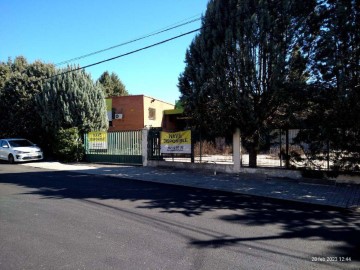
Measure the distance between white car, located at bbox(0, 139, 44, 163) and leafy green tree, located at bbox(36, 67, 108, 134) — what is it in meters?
1.68

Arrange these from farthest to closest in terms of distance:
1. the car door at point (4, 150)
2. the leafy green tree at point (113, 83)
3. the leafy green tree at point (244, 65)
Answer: the leafy green tree at point (113, 83) < the car door at point (4, 150) < the leafy green tree at point (244, 65)

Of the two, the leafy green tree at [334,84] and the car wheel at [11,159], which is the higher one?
the leafy green tree at [334,84]

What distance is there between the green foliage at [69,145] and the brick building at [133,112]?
1195 centimetres

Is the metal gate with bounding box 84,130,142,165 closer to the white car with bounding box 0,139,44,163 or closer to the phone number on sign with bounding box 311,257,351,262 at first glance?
the white car with bounding box 0,139,44,163

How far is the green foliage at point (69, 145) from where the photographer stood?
710 inches

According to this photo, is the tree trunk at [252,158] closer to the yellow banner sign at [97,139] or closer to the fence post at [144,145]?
the fence post at [144,145]

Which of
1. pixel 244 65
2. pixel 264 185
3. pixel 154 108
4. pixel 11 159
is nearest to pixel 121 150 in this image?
pixel 11 159

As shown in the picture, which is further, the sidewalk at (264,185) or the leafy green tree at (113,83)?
the leafy green tree at (113,83)

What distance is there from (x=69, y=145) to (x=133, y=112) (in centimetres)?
1307

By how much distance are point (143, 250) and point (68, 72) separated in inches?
655

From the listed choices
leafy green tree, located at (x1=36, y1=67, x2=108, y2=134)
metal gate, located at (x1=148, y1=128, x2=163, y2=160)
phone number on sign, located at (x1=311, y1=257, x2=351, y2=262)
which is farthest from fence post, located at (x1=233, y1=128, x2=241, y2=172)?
leafy green tree, located at (x1=36, y1=67, x2=108, y2=134)

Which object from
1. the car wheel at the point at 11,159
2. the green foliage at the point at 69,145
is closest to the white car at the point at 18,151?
the car wheel at the point at 11,159

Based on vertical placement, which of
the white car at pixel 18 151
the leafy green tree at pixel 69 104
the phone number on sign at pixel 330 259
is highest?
the leafy green tree at pixel 69 104

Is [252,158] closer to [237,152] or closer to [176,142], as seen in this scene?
[237,152]
